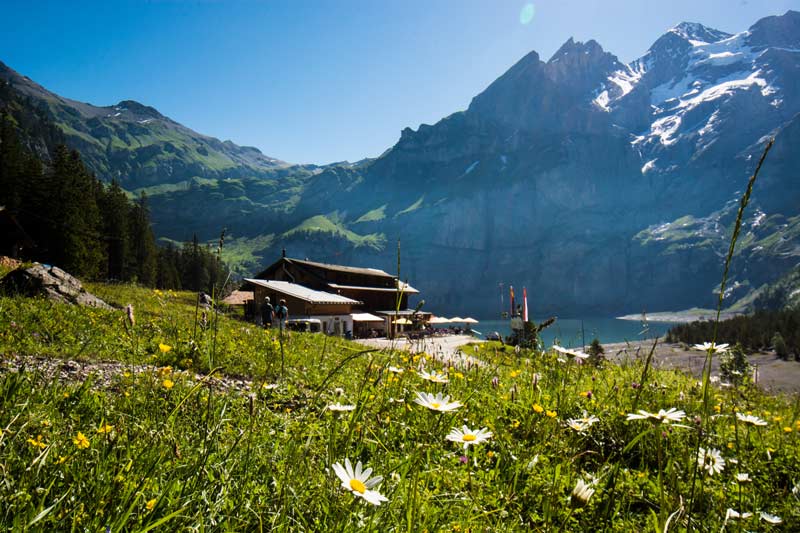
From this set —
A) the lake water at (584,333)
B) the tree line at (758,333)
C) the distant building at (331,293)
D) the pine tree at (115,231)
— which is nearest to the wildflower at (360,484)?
the lake water at (584,333)

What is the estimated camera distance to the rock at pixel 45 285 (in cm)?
1460

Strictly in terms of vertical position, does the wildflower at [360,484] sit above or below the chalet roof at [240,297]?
above

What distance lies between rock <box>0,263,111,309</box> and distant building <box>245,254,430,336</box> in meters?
23.0

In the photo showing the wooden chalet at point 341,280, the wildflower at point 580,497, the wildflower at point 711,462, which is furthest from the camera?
the wooden chalet at point 341,280

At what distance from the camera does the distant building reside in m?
43.3

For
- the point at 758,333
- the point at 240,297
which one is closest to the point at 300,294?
the point at 240,297

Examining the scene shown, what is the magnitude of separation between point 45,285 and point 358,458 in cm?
1771

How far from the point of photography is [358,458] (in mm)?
2943

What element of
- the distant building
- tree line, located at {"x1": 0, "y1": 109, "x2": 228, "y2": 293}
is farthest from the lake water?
tree line, located at {"x1": 0, "y1": 109, "x2": 228, "y2": 293}

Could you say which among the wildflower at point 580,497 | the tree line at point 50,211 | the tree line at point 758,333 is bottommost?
the tree line at point 758,333

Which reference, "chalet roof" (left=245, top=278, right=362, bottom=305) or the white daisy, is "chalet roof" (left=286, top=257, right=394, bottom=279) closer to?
"chalet roof" (left=245, top=278, right=362, bottom=305)

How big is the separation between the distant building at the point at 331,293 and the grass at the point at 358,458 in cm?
3105

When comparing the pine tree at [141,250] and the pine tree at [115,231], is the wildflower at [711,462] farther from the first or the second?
the pine tree at [141,250]

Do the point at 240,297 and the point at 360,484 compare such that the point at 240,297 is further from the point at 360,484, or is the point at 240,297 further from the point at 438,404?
the point at 360,484
